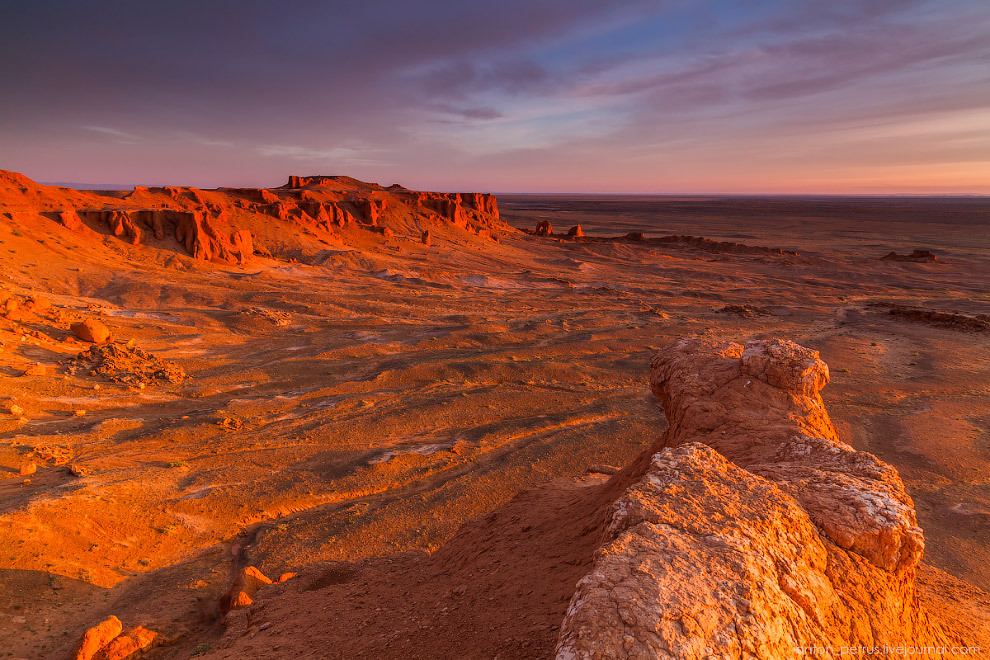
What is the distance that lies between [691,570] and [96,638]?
263 inches

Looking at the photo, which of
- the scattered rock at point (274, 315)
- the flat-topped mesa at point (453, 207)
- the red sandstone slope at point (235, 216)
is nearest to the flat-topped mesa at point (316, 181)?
the red sandstone slope at point (235, 216)

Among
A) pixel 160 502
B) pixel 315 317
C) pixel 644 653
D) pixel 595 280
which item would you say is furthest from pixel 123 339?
pixel 595 280

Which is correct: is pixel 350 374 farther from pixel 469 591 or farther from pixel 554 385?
pixel 469 591

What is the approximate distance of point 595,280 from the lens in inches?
1724

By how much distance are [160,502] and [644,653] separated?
33.3ft

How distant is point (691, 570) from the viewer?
2.94 m

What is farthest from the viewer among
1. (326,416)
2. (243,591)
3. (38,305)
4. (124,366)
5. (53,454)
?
(38,305)

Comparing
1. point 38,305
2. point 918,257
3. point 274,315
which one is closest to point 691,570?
point 38,305

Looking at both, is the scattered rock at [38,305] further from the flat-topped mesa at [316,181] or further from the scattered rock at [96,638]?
the flat-topped mesa at [316,181]

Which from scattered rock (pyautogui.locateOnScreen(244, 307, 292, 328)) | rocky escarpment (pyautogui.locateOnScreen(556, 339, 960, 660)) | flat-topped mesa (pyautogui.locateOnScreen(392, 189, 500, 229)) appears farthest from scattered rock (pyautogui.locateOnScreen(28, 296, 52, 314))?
flat-topped mesa (pyautogui.locateOnScreen(392, 189, 500, 229))

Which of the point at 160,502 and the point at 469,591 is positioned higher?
the point at 469,591

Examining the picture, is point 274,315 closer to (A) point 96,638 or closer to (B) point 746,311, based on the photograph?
(A) point 96,638

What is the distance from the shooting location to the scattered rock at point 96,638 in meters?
5.55

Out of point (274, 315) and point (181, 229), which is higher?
point (181, 229)
